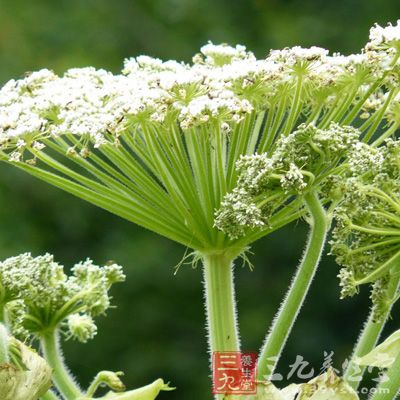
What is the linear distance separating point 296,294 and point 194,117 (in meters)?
0.49

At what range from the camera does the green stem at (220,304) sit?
299cm

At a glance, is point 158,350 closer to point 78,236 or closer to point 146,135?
point 78,236

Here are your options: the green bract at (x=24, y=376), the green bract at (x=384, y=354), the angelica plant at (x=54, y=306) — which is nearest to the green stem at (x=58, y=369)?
the angelica plant at (x=54, y=306)

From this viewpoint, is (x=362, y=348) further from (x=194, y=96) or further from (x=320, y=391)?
(x=194, y=96)

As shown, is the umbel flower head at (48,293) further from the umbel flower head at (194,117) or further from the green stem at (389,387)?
the green stem at (389,387)

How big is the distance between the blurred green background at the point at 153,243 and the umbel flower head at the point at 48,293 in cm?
914

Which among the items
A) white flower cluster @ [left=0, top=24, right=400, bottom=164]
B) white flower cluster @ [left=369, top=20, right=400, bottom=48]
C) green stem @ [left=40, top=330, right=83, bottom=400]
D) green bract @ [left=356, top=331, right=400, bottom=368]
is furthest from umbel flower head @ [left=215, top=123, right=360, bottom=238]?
green stem @ [left=40, top=330, right=83, bottom=400]

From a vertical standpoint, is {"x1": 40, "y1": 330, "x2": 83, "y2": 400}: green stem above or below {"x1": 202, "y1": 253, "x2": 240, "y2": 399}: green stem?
below

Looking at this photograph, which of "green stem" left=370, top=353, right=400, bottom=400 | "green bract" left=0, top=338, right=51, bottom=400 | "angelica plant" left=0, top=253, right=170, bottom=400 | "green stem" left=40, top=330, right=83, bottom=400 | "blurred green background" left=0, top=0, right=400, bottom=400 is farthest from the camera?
"blurred green background" left=0, top=0, right=400, bottom=400

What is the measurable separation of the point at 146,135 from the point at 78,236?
11160 mm

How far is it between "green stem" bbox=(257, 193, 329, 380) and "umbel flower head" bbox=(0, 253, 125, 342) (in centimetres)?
51

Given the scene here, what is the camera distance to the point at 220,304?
3043mm

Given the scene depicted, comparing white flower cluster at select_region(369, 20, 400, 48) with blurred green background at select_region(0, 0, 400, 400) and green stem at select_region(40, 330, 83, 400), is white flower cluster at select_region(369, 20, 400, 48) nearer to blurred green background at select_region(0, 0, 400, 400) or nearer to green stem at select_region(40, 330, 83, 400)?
green stem at select_region(40, 330, 83, 400)

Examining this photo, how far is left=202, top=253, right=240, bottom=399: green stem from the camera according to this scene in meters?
2.99
